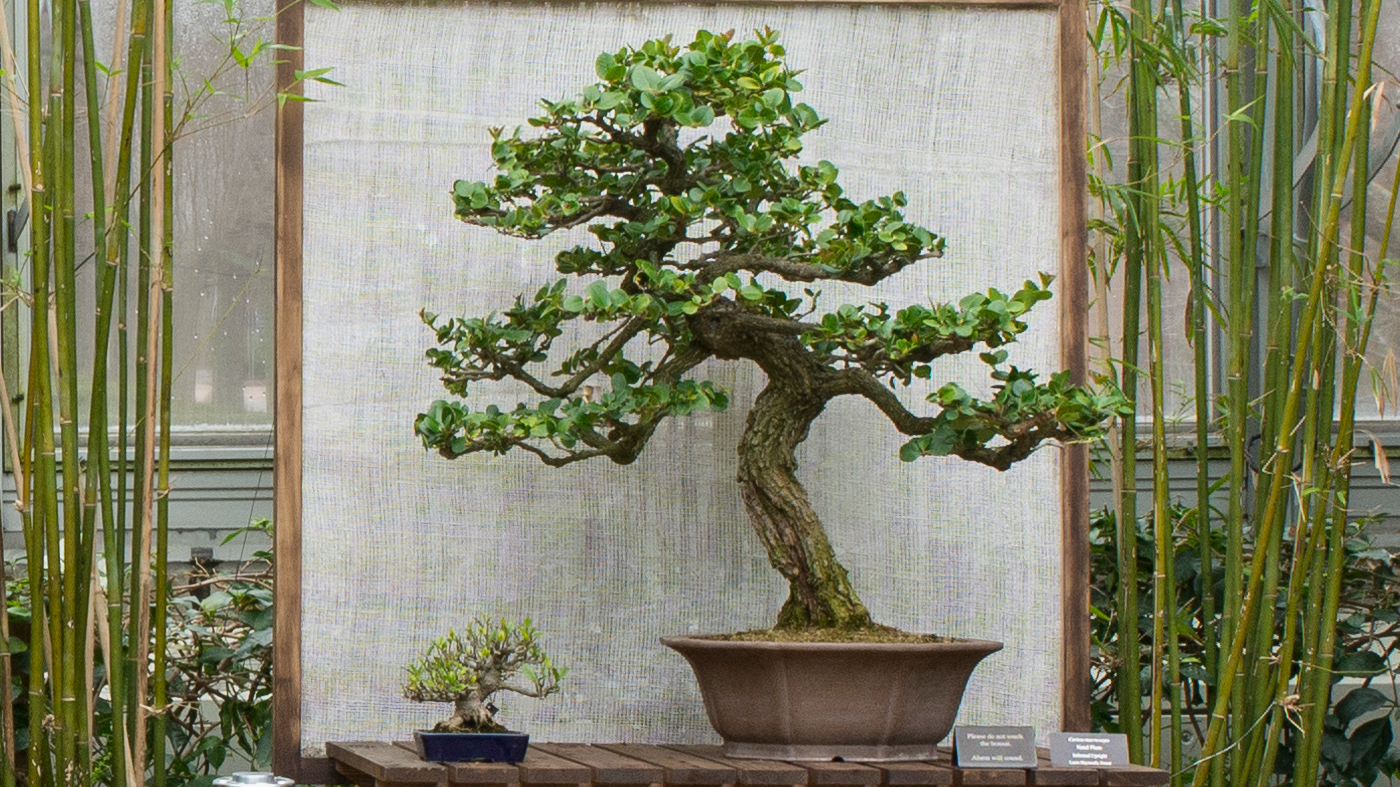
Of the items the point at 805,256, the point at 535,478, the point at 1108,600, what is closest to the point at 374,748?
the point at 535,478

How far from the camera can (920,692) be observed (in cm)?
168

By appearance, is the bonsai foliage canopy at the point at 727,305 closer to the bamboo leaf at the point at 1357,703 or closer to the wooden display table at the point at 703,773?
the wooden display table at the point at 703,773

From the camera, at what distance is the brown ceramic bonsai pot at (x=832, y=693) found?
1642 mm

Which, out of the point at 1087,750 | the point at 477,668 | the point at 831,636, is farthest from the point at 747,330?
the point at 1087,750

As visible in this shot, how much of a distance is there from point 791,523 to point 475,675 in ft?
1.23

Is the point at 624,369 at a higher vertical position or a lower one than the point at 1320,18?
lower

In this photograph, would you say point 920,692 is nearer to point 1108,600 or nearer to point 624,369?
point 624,369

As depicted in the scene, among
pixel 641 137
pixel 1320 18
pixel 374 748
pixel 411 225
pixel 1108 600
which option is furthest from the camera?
pixel 1320 18

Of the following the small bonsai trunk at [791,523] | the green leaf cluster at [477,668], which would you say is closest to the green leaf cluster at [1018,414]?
the small bonsai trunk at [791,523]

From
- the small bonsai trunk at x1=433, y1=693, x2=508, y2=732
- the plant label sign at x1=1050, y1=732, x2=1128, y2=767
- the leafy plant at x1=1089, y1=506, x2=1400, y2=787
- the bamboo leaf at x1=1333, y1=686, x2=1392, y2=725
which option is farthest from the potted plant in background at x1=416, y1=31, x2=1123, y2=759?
the bamboo leaf at x1=1333, y1=686, x2=1392, y2=725

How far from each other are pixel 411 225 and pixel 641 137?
1.25ft

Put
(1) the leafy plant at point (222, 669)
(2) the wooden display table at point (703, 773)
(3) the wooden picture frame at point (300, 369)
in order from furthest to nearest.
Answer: (1) the leafy plant at point (222, 669) → (3) the wooden picture frame at point (300, 369) → (2) the wooden display table at point (703, 773)

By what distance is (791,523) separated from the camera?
1.76m

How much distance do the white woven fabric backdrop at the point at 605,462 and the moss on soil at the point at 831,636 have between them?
0.18 meters
